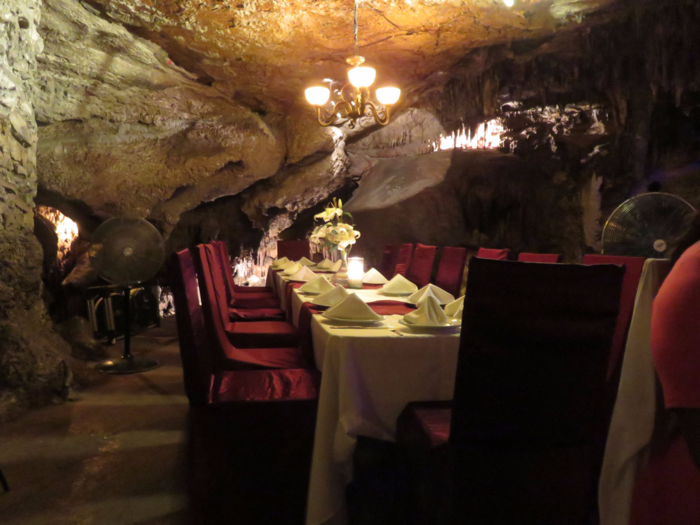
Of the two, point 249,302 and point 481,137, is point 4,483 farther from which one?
point 481,137

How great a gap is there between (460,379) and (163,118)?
18.7ft

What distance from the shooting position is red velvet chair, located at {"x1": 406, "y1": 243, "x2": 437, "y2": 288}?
14.4 feet

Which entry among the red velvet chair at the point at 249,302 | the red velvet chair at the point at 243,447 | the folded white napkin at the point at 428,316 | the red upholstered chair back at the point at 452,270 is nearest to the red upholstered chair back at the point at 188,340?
the red velvet chair at the point at 243,447

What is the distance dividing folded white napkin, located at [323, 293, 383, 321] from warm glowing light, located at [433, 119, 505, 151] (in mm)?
5189

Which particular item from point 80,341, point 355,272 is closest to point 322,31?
point 355,272

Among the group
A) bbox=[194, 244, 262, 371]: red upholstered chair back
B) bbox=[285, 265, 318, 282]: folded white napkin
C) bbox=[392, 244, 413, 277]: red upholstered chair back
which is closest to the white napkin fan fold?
bbox=[285, 265, 318, 282]: folded white napkin

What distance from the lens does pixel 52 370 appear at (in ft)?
11.5

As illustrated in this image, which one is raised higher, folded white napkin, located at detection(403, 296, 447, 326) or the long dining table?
folded white napkin, located at detection(403, 296, 447, 326)

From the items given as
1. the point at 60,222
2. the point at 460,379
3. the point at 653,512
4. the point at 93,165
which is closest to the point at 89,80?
the point at 93,165

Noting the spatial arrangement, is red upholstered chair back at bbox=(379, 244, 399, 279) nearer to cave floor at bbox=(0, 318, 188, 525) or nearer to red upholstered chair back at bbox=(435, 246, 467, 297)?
red upholstered chair back at bbox=(435, 246, 467, 297)

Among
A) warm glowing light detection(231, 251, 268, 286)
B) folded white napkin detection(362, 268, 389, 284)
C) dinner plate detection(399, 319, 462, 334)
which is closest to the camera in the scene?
dinner plate detection(399, 319, 462, 334)

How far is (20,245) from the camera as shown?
3484 mm

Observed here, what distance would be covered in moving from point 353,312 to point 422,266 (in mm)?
2623

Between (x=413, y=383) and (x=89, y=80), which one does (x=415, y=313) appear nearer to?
(x=413, y=383)
